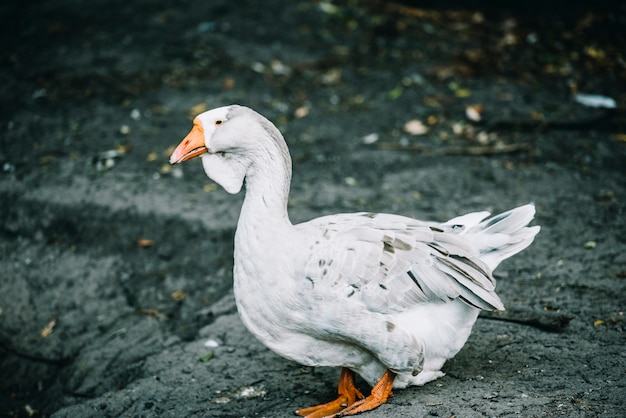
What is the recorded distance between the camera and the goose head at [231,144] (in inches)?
145

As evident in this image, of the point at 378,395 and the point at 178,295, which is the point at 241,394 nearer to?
the point at 378,395

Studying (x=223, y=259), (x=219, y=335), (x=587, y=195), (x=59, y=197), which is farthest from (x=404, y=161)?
(x=59, y=197)

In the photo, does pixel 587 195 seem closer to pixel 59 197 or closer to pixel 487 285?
pixel 487 285

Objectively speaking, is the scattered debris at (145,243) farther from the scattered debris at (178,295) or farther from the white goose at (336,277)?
the white goose at (336,277)

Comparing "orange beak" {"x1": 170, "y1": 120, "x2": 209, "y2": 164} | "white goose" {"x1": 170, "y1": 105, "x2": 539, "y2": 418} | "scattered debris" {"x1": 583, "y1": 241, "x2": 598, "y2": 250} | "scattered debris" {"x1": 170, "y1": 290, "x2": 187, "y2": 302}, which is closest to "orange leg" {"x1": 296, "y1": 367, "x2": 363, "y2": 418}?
"white goose" {"x1": 170, "y1": 105, "x2": 539, "y2": 418}

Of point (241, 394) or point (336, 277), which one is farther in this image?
point (241, 394)

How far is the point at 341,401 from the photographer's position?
4.12 m

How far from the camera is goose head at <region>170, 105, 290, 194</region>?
367 cm

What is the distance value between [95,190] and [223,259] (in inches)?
66.1

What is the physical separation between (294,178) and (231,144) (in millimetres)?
3309

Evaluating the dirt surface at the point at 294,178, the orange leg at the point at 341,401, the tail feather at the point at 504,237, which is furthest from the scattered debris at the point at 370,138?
the orange leg at the point at 341,401

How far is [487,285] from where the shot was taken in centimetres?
384

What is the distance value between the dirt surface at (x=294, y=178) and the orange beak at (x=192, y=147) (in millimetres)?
1649

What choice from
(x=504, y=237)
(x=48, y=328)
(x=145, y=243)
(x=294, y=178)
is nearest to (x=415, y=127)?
(x=294, y=178)
